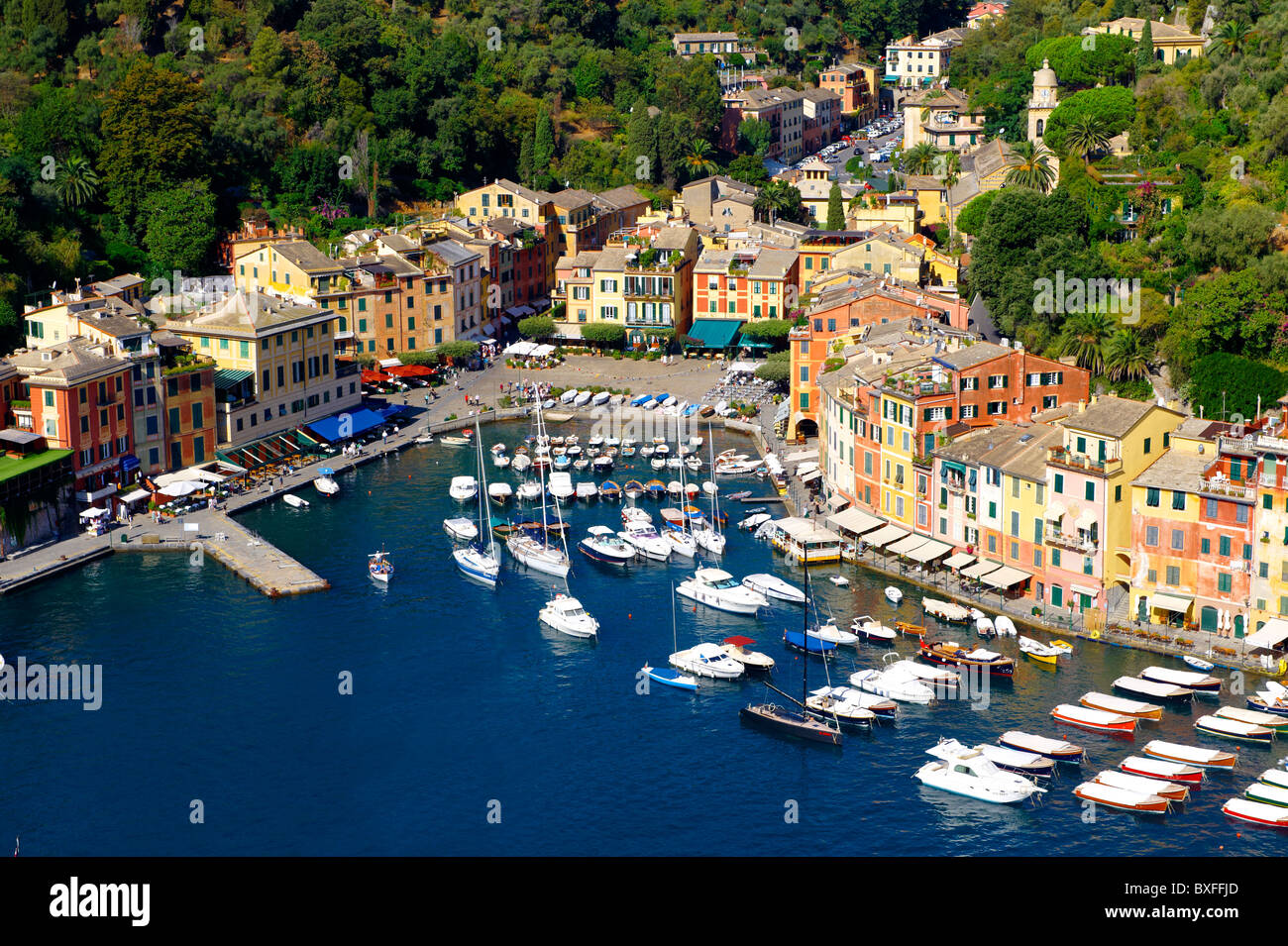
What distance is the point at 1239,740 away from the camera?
1912 inches

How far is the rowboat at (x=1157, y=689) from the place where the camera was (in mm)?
51094

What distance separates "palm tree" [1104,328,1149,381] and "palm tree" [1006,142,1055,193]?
24418 mm

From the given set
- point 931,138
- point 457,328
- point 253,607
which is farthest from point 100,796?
point 931,138

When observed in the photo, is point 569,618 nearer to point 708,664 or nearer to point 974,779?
point 708,664

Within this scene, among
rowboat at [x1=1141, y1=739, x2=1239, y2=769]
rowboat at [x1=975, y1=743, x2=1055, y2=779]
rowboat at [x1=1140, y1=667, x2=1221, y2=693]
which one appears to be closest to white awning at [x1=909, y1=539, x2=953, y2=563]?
rowboat at [x1=1140, y1=667, x2=1221, y2=693]

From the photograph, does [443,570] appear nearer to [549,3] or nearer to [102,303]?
[102,303]

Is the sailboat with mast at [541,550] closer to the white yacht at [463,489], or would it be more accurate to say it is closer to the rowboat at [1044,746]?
the white yacht at [463,489]

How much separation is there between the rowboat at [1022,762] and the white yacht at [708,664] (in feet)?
34.3

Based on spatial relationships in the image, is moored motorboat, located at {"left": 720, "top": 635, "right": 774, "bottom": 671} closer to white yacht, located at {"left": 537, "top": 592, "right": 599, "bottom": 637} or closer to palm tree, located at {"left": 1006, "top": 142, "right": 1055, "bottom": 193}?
white yacht, located at {"left": 537, "top": 592, "right": 599, "bottom": 637}

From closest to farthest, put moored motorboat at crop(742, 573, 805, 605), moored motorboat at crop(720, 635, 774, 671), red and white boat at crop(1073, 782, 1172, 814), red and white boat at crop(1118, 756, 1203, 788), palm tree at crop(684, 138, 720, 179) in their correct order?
red and white boat at crop(1073, 782, 1172, 814) → red and white boat at crop(1118, 756, 1203, 788) → moored motorboat at crop(720, 635, 774, 671) → moored motorboat at crop(742, 573, 805, 605) → palm tree at crop(684, 138, 720, 179)

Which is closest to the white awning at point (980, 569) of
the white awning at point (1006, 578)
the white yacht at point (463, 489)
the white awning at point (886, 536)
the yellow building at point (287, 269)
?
the white awning at point (1006, 578)

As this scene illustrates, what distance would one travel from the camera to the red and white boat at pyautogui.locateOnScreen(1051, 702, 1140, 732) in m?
49.3

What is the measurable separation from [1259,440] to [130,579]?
146 ft

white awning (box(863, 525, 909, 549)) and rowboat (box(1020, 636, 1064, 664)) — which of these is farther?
white awning (box(863, 525, 909, 549))
